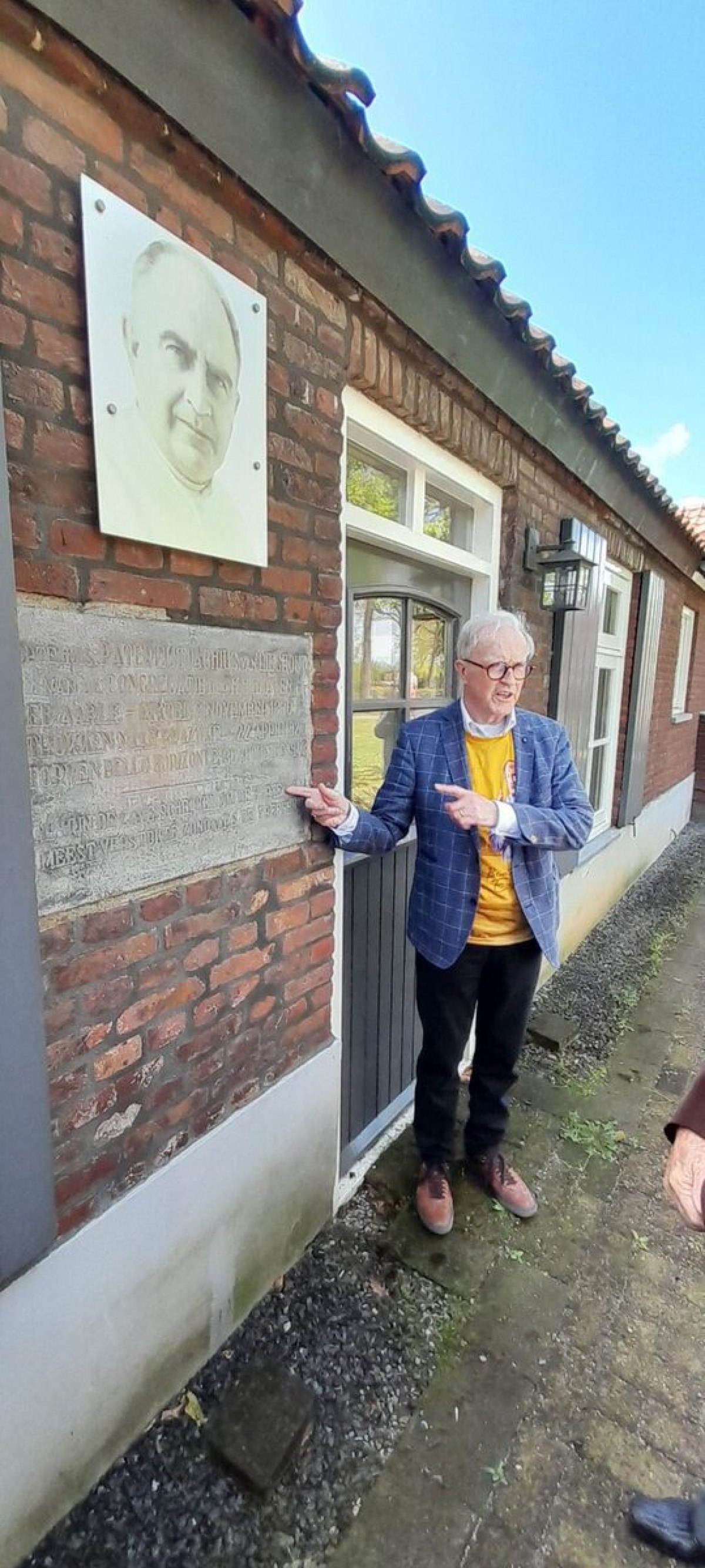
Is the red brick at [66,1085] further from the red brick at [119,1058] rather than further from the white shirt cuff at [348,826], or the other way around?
the white shirt cuff at [348,826]

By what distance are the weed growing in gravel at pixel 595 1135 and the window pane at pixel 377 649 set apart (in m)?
1.95

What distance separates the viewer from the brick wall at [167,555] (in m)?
1.04

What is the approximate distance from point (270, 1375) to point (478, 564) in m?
2.82

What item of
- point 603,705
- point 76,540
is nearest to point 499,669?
point 76,540

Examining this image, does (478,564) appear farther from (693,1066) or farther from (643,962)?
(643,962)

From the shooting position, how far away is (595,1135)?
2.66 metres

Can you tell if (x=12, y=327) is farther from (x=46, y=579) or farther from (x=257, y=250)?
(x=257, y=250)

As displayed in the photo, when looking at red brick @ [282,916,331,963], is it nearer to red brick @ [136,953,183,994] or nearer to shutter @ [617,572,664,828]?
red brick @ [136,953,183,994]

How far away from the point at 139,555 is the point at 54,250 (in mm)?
482

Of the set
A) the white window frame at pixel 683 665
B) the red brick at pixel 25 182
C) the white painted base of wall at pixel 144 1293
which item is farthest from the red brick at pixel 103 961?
the white window frame at pixel 683 665

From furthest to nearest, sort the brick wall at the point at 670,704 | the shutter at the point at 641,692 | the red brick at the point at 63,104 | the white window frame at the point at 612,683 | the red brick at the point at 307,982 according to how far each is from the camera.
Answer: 1. the brick wall at the point at 670,704
2. the shutter at the point at 641,692
3. the white window frame at the point at 612,683
4. the red brick at the point at 307,982
5. the red brick at the point at 63,104

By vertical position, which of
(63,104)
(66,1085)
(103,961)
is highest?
(63,104)

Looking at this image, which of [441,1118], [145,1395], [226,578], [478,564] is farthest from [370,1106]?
[478,564]

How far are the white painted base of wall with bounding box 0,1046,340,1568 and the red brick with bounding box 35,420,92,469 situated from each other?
4.87 feet
